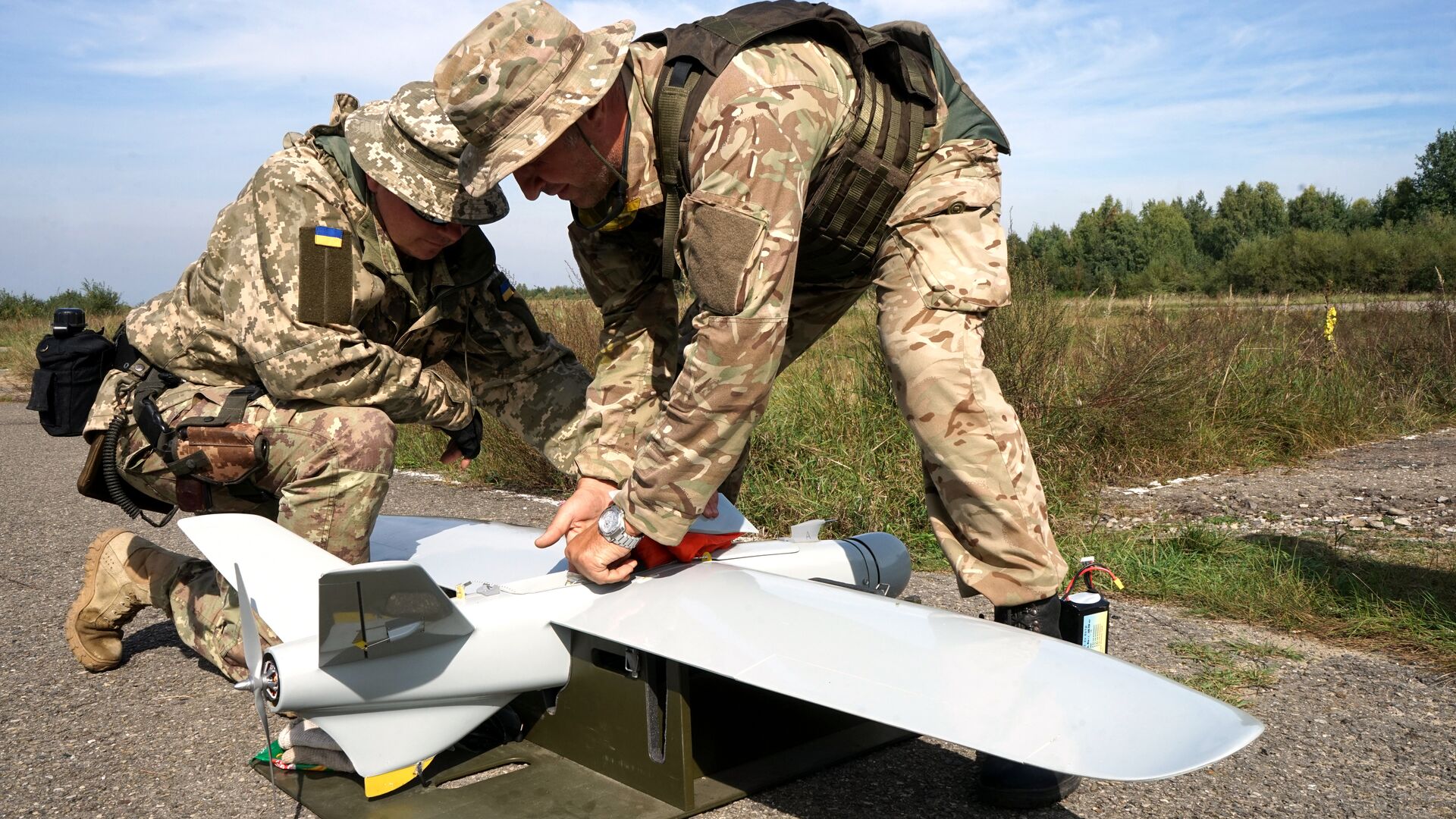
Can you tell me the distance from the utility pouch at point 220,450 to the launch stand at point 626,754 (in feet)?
3.43

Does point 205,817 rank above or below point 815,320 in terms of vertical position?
below

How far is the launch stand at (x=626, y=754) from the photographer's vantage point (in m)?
2.63

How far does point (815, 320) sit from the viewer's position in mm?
3496

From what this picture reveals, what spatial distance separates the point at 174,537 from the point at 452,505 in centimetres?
168

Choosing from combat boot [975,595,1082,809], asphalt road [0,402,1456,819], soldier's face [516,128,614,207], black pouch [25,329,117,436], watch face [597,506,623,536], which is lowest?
asphalt road [0,402,1456,819]

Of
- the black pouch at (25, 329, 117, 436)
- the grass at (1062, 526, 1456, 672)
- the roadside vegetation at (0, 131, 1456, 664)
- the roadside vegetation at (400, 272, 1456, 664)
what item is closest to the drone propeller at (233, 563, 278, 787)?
the black pouch at (25, 329, 117, 436)

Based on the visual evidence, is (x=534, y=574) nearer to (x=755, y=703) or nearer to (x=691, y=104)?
(x=755, y=703)

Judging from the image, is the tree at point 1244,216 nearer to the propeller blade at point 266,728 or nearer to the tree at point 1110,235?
the tree at point 1110,235

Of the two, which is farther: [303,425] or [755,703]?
[303,425]

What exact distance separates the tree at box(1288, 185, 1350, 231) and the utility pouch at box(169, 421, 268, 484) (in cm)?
6492

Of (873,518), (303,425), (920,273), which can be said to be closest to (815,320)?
(920,273)

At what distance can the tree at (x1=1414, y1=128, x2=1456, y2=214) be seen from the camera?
158 feet

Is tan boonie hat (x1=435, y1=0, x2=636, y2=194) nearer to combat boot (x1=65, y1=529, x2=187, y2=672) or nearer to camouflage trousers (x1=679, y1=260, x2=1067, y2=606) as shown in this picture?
camouflage trousers (x1=679, y1=260, x2=1067, y2=606)

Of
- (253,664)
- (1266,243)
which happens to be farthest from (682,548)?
(1266,243)
